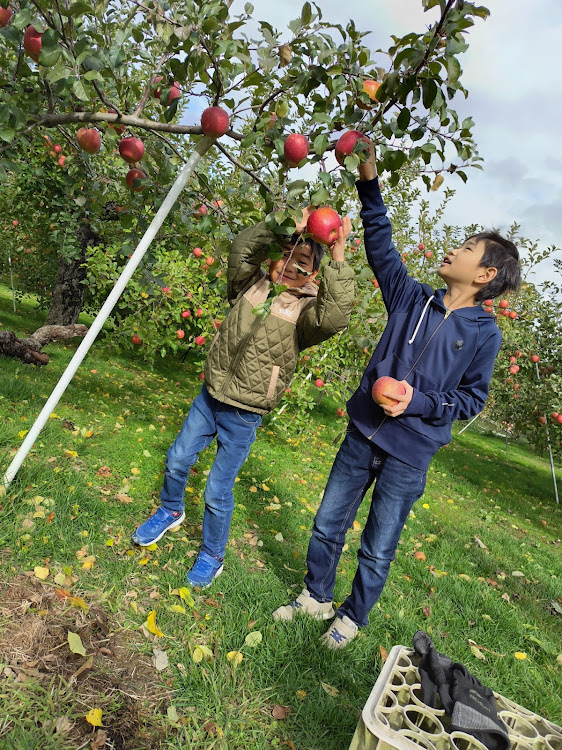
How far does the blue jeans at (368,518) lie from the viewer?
83.0 inches

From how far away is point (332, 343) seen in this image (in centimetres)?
520

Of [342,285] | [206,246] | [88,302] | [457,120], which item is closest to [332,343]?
[206,246]

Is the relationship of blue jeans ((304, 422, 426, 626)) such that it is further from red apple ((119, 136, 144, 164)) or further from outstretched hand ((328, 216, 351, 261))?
red apple ((119, 136, 144, 164))

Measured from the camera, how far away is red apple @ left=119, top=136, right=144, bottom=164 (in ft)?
6.52

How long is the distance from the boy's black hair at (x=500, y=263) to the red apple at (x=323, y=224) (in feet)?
2.25

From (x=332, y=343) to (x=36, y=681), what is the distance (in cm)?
405

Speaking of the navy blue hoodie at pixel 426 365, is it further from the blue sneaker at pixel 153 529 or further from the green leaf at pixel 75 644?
the green leaf at pixel 75 644

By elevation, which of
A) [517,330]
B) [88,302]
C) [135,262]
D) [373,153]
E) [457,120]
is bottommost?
[88,302]

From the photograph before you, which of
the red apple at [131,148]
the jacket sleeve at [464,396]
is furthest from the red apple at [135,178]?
the jacket sleeve at [464,396]

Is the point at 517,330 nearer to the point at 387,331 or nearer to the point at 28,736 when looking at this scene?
the point at 387,331

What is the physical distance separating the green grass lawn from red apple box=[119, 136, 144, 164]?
67.9 inches

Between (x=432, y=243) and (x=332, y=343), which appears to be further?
(x=432, y=243)

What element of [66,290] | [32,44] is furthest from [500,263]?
[66,290]

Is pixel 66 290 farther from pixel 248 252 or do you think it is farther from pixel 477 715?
pixel 477 715
